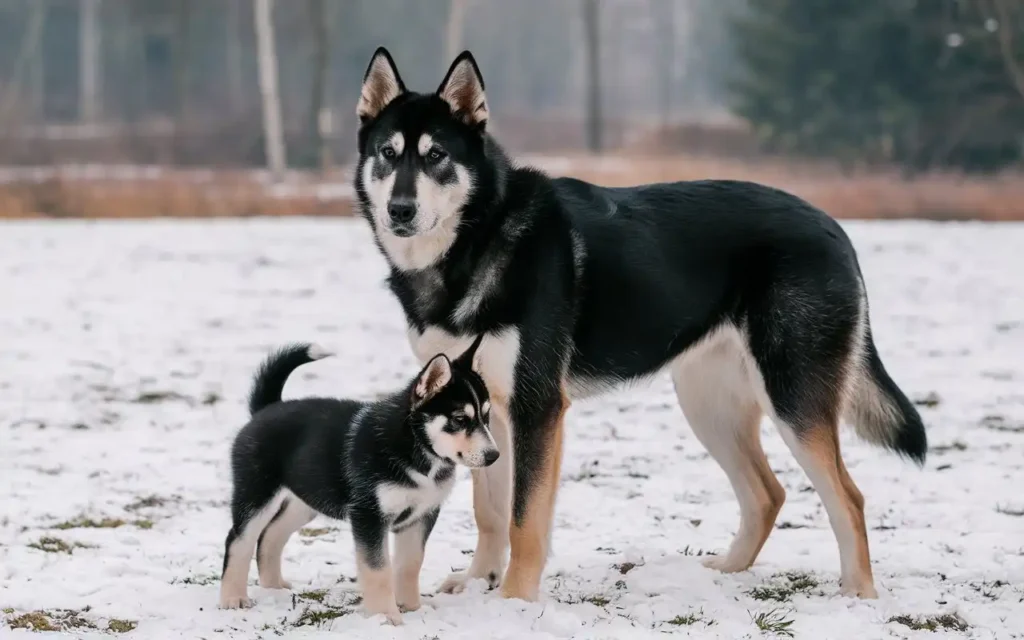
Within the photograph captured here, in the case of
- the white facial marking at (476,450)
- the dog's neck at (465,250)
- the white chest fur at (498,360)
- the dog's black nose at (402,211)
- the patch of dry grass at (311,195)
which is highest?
the dog's black nose at (402,211)

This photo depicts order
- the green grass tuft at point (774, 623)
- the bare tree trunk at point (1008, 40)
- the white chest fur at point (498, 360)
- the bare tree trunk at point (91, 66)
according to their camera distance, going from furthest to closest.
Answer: the bare tree trunk at point (91, 66), the bare tree trunk at point (1008, 40), the white chest fur at point (498, 360), the green grass tuft at point (774, 623)

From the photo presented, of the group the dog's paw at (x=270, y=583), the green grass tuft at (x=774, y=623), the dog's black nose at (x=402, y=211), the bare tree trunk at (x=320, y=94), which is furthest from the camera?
the bare tree trunk at (x=320, y=94)

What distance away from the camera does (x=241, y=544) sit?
448 centimetres

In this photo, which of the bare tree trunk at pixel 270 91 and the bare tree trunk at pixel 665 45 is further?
the bare tree trunk at pixel 665 45

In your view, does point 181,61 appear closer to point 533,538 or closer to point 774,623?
point 533,538

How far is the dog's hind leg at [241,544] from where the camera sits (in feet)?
14.7

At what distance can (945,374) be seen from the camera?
9188 millimetres

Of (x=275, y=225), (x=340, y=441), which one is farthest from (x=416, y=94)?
(x=275, y=225)

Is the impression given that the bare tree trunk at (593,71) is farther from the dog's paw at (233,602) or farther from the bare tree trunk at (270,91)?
the dog's paw at (233,602)

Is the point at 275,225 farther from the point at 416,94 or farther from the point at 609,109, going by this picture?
the point at 609,109

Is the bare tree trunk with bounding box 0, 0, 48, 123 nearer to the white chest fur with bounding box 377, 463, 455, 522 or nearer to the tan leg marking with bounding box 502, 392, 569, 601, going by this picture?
the tan leg marking with bounding box 502, 392, 569, 601

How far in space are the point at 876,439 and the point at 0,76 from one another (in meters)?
43.4

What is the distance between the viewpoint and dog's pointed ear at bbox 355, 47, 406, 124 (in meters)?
4.66

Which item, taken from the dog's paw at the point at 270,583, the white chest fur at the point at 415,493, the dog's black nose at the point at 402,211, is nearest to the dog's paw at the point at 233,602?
the dog's paw at the point at 270,583
